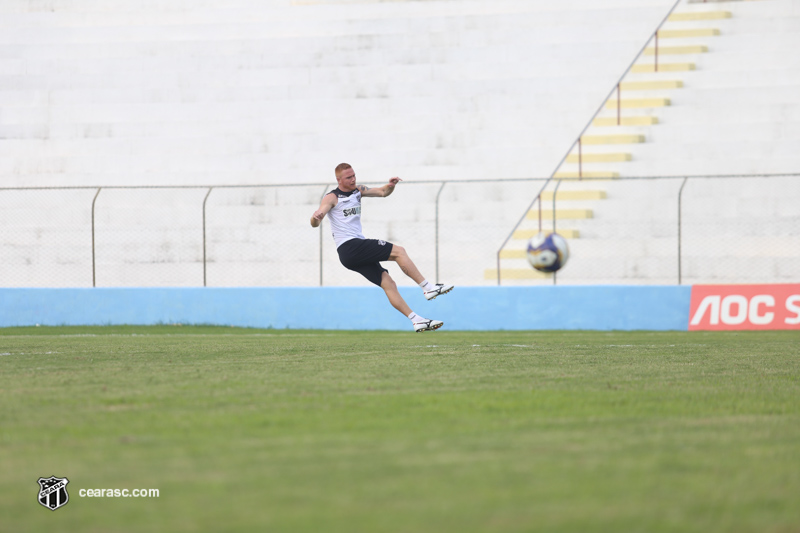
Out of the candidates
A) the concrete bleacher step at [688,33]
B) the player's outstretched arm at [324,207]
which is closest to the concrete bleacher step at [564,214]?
the concrete bleacher step at [688,33]

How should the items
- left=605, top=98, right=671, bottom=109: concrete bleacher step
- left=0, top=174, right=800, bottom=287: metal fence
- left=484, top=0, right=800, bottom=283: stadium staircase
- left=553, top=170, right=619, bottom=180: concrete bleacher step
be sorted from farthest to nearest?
left=605, top=98, right=671, bottom=109: concrete bleacher step → left=553, top=170, right=619, bottom=180: concrete bleacher step → left=484, top=0, right=800, bottom=283: stadium staircase → left=0, top=174, right=800, bottom=287: metal fence

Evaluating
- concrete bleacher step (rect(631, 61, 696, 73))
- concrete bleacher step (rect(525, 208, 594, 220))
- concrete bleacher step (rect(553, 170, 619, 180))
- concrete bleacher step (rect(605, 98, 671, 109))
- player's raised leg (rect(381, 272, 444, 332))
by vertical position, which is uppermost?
concrete bleacher step (rect(631, 61, 696, 73))

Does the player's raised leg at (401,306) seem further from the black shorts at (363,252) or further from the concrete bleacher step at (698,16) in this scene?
the concrete bleacher step at (698,16)

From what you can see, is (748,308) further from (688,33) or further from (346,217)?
(688,33)

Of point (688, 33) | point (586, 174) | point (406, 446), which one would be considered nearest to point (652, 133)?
point (586, 174)

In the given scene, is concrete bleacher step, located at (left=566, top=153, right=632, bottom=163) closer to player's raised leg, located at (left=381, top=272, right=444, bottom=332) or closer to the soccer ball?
the soccer ball

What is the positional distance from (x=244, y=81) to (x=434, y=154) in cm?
502

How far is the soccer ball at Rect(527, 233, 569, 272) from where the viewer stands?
44.0 ft

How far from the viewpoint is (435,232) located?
17938 millimetres

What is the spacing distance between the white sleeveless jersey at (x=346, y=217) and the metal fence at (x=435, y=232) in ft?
20.7

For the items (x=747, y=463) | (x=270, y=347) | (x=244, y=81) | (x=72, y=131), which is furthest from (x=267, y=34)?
(x=747, y=463)

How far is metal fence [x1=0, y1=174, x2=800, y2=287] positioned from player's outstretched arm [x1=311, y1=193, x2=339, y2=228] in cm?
647

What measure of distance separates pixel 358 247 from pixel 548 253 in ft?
14.3

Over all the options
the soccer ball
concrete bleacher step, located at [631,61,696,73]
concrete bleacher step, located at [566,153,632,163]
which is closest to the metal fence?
concrete bleacher step, located at [566,153,632,163]
